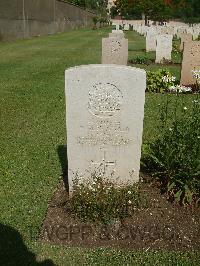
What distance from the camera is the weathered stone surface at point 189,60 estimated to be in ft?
34.6

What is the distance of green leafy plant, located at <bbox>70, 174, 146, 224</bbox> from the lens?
3.91 m

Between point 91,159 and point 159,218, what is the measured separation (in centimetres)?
97

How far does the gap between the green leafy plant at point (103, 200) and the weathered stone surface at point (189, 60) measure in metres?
7.23

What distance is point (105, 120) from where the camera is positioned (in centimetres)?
396

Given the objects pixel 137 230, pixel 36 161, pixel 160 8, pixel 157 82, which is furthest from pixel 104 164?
pixel 160 8

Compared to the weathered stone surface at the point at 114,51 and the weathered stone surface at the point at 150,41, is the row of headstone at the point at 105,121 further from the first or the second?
the weathered stone surface at the point at 150,41

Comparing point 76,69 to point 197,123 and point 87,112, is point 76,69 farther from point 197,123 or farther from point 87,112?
point 197,123

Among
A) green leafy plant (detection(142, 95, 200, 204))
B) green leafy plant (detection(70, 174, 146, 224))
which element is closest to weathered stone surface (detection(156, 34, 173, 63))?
green leafy plant (detection(142, 95, 200, 204))

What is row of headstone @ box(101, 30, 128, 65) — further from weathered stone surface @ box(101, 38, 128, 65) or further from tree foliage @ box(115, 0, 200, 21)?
tree foliage @ box(115, 0, 200, 21)

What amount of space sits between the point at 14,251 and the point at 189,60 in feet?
27.9

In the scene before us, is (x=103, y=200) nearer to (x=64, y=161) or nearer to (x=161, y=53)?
(x=64, y=161)

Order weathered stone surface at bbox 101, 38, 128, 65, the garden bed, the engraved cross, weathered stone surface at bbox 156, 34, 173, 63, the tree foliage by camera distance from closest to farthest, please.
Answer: the garden bed → the engraved cross → weathered stone surface at bbox 101, 38, 128, 65 → weathered stone surface at bbox 156, 34, 173, 63 → the tree foliage

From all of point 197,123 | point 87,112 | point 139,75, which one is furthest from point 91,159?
point 197,123

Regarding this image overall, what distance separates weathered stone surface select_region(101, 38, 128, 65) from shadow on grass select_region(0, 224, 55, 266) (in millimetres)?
9037
